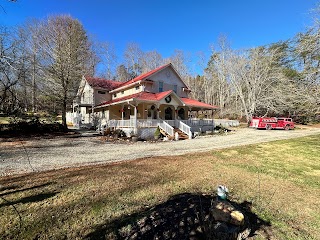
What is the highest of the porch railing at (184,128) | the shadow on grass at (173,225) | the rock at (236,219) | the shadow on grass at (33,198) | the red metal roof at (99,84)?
the red metal roof at (99,84)

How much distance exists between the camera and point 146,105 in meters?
21.0

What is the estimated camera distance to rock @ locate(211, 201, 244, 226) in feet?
10.9

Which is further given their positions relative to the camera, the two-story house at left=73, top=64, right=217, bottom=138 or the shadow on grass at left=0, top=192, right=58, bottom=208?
the two-story house at left=73, top=64, right=217, bottom=138

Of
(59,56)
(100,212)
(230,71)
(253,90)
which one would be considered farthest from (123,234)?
(230,71)

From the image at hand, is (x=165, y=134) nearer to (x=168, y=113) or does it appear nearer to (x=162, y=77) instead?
(x=168, y=113)

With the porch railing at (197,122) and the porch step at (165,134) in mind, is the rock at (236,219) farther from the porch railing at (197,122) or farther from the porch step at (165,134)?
the porch railing at (197,122)

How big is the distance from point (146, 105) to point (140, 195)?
16604 mm

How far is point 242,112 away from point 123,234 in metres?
38.8

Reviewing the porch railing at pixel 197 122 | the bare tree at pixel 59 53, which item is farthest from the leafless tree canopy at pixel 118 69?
the porch railing at pixel 197 122

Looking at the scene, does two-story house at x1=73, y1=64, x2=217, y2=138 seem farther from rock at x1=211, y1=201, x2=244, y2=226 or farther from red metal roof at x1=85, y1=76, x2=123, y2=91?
rock at x1=211, y1=201, x2=244, y2=226

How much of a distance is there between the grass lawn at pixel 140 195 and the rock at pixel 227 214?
0.50m

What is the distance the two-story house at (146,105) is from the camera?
17.4m

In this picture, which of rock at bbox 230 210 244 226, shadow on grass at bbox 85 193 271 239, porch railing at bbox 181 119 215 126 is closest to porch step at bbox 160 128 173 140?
porch railing at bbox 181 119 215 126

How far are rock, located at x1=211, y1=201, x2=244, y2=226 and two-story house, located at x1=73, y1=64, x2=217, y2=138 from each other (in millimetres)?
13184
